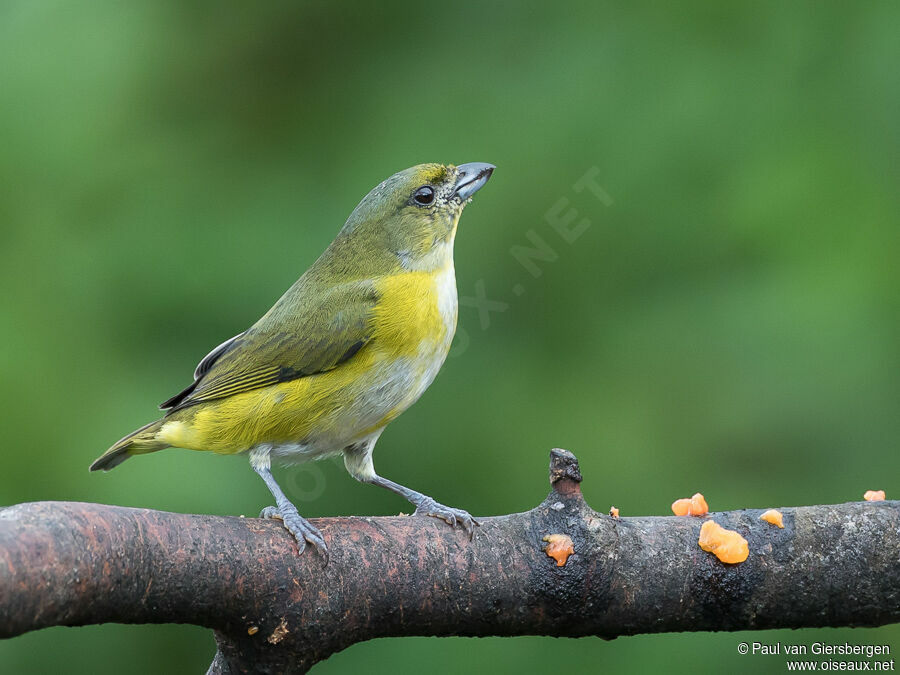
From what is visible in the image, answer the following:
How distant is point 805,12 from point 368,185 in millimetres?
1744

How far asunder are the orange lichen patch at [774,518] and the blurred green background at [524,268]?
3.19 ft

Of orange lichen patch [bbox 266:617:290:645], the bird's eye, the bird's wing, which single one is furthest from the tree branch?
the bird's eye

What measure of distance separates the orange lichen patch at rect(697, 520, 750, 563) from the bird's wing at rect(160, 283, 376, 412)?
1201 mm

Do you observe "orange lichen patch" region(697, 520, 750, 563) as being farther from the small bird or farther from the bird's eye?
the bird's eye

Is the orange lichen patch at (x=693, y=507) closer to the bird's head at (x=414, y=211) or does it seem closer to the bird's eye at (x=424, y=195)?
the bird's head at (x=414, y=211)

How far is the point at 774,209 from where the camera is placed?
3.90 metres

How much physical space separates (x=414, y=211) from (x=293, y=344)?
66 cm

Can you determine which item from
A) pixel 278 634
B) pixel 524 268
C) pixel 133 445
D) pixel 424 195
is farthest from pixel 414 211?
pixel 278 634

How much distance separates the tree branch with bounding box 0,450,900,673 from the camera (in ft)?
7.61

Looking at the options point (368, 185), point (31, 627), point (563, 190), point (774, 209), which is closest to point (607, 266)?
point (563, 190)

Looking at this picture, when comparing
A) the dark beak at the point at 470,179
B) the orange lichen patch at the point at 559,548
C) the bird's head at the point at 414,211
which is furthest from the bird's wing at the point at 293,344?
the orange lichen patch at the point at 559,548

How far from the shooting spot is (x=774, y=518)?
2.63 m

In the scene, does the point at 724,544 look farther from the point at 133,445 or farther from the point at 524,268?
A: the point at 133,445

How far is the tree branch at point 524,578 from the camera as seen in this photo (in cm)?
232
